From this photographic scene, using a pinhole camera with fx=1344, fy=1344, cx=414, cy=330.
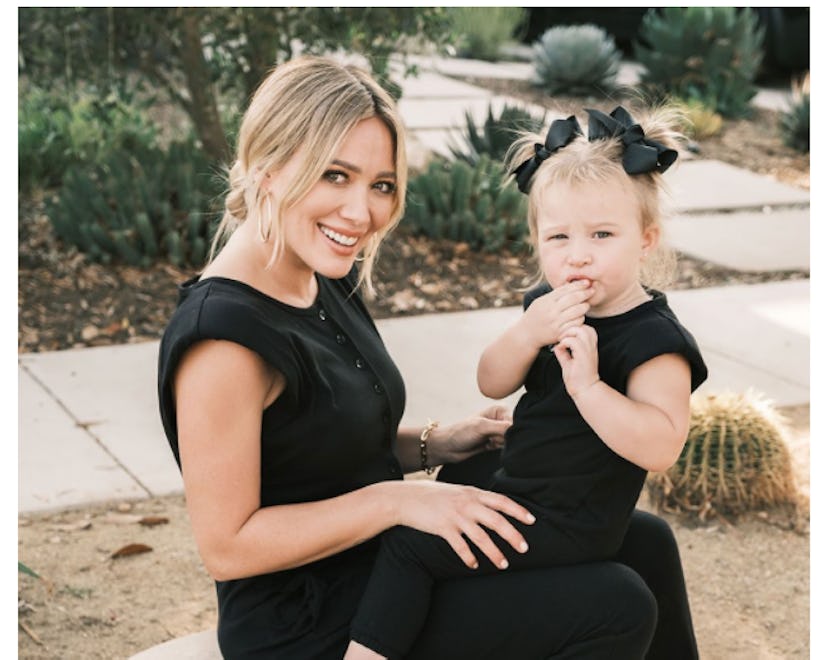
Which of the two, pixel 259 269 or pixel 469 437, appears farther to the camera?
pixel 469 437

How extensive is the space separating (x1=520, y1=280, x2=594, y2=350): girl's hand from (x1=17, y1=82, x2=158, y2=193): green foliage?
5.03 metres

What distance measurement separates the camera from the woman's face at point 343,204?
261 cm

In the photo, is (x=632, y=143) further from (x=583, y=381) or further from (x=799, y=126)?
(x=799, y=126)

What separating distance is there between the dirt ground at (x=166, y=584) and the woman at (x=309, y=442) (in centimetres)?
137

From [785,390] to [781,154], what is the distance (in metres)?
5.12

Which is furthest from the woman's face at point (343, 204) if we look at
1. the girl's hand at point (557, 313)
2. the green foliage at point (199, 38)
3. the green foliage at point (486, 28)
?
the green foliage at point (486, 28)

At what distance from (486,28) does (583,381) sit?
39.0 feet

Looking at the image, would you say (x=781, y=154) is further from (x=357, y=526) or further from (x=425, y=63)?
(x=357, y=526)

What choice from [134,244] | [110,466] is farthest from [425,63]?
[110,466]

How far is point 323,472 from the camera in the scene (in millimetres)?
2662

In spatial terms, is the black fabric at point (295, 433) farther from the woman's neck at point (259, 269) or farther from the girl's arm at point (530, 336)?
the girl's arm at point (530, 336)

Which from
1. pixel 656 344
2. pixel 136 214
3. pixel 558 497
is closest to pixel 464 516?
pixel 558 497

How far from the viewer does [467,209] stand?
7219mm

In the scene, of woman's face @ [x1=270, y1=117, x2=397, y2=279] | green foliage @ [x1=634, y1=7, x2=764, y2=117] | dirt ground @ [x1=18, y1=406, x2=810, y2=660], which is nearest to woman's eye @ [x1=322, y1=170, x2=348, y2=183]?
woman's face @ [x1=270, y1=117, x2=397, y2=279]
